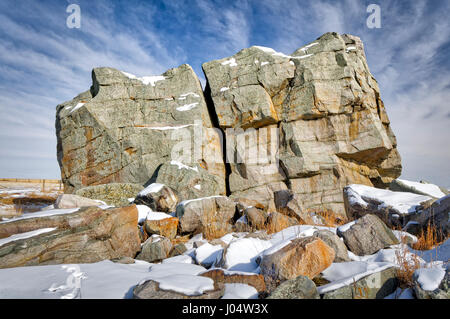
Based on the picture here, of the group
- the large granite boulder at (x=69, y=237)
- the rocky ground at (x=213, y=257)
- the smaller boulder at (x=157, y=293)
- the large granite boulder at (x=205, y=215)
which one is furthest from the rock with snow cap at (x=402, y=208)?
the large granite boulder at (x=69, y=237)

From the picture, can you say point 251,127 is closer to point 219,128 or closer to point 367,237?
point 219,128

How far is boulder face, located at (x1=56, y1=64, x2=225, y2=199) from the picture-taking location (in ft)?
49.1

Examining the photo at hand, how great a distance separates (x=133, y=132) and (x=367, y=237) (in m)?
14.4

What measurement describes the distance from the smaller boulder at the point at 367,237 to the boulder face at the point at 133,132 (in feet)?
32.8

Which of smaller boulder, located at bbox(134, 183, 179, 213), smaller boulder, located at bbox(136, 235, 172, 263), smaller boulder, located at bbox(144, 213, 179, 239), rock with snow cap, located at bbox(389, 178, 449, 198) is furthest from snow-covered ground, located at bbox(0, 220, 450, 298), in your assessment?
rock with snow cap, located at bbox(389, 178, 449, 198)

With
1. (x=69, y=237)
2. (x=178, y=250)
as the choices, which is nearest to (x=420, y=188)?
(x=178, y=250)

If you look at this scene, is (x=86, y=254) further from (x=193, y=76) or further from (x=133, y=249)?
(x=193, y=76)

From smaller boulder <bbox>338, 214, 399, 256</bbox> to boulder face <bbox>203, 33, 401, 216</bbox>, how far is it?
36.6 ft

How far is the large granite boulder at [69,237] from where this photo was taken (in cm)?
389

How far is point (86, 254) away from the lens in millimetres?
4258

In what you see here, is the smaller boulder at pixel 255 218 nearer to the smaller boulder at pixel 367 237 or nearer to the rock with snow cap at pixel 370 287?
the smaller boulder at pixel 367 237

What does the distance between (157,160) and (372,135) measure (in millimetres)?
14103

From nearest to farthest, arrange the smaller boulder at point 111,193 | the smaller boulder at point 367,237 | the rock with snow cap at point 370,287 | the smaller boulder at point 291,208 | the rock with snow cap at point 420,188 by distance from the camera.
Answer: the rock with snow cap at point 370,287 → the smaller boulder at point 367,237 → the smaller boulder at point 291,208 → the rock with snow cap at point 420,188 → the smaller boulder at point 111,193
